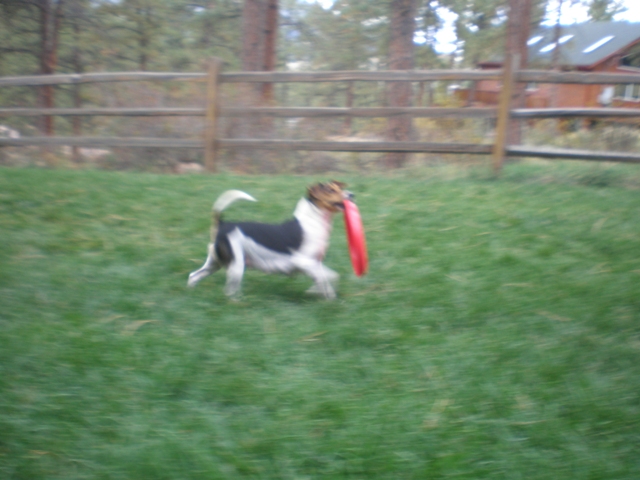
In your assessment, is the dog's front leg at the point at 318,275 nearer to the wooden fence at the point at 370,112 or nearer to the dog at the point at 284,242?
the dog at the point at 284,242

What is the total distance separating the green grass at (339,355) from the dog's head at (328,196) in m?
0.65

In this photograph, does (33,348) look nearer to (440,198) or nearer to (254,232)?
(254,232)

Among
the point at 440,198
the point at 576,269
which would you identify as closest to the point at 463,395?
the point at 576,269

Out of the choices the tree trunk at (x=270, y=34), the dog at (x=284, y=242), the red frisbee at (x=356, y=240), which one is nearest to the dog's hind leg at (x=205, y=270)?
the dog at (x=284, y=242)

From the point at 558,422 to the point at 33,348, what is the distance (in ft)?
8.90

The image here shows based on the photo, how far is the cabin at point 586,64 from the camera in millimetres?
9562

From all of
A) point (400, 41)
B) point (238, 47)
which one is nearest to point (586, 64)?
point (400, 41)

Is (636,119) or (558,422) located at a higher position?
(636,119)

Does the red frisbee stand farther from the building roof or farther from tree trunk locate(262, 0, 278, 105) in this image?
tree trunk locate(262, 0, 278, 105)

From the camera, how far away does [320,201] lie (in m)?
4.39

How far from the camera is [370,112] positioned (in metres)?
8.33

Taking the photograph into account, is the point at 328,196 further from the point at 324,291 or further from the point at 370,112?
the point at 370,112

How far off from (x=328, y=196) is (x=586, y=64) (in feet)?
44.6

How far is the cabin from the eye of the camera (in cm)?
956
